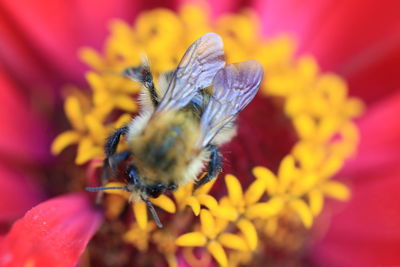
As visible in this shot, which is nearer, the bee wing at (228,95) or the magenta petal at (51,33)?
the bee wing at (228,95)

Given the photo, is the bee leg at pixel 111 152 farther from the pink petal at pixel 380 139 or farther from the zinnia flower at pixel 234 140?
the pink petal at pixel 380 139

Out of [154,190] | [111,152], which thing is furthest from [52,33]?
[154,190]

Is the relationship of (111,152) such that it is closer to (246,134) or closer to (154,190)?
(154,190)

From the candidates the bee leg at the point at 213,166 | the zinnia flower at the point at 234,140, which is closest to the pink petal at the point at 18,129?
the zinnia flower at the point at 234,140

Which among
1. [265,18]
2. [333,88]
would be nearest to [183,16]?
[265,18]

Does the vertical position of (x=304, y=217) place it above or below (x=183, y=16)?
below

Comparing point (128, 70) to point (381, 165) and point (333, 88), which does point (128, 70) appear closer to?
point (333, 88)

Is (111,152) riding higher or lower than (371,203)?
lower
